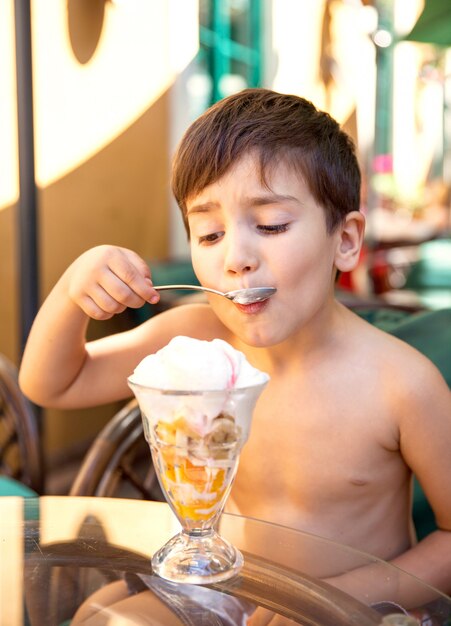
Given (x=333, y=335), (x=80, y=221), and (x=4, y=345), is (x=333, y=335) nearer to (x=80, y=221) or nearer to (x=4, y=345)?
(x=4, y=345)

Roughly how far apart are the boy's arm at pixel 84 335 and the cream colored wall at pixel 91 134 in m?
1.98

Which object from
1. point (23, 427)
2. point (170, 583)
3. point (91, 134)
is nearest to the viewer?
point (170, 583)

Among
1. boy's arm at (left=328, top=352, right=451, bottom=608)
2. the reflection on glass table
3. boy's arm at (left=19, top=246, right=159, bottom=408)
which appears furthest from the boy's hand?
boy's arm at (left=328, top=352, right=451, bottom=608)

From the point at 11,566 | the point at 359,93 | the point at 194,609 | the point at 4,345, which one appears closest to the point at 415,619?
the point at 194,609

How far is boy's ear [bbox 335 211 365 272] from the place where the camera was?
4.33 feet

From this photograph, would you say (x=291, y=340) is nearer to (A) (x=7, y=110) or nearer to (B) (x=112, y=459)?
(B) (x=112, y=459)

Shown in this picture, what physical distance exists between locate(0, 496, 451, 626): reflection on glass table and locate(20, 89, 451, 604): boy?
251 mm

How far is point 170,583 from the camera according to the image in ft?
3.10

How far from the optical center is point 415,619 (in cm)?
87

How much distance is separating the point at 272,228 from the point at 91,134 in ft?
9.33

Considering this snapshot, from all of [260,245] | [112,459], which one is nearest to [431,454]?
[260,245]

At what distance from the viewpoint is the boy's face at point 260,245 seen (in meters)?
1.16

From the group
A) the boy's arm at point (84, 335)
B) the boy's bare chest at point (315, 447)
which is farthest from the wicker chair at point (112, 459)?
the boy's bare chest at point (315, 447)

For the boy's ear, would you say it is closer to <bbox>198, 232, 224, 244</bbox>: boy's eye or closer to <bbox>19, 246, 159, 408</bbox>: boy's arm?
<bbox>198, 232, 224, 244</bbox>: boy's eye
